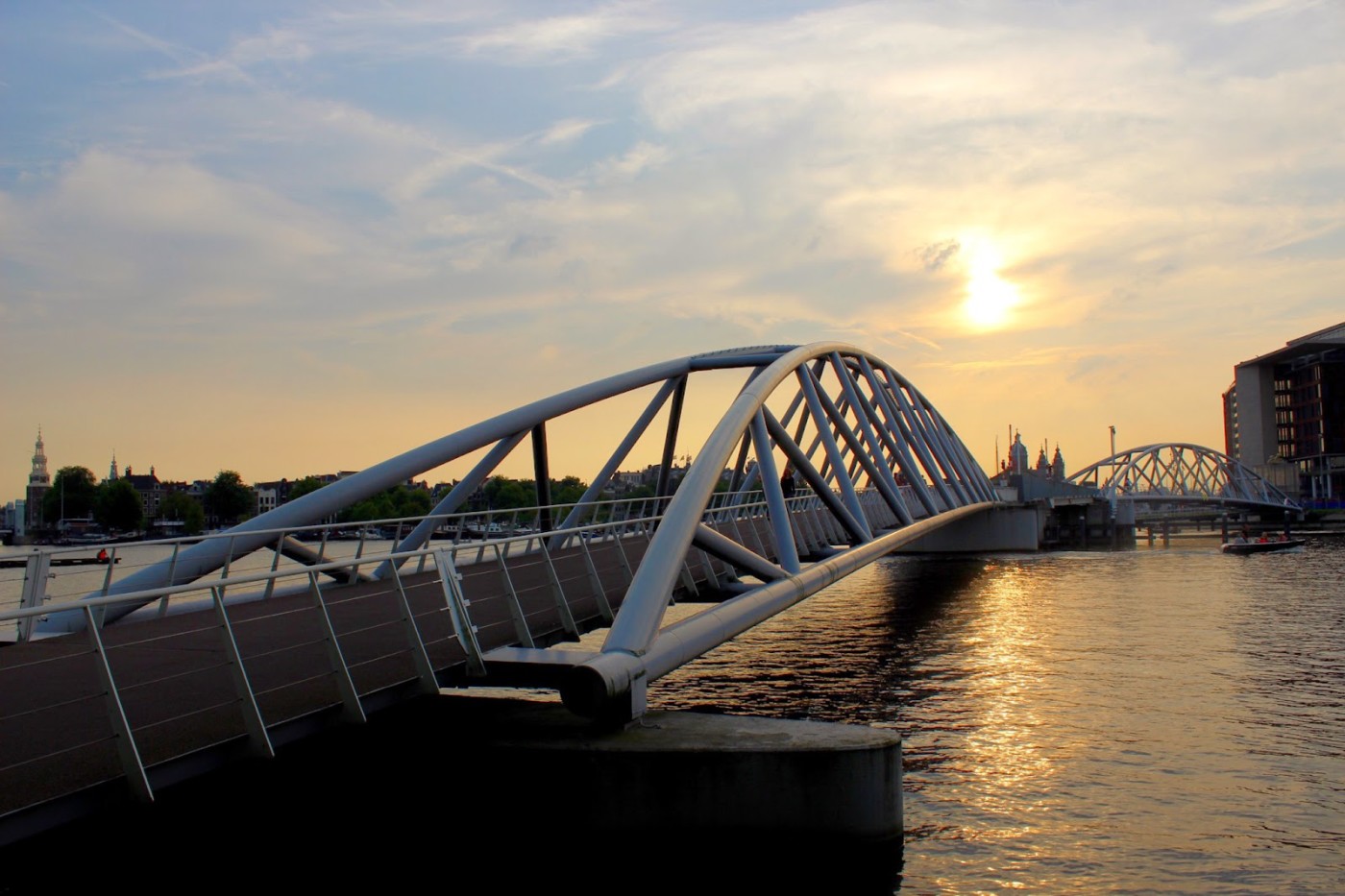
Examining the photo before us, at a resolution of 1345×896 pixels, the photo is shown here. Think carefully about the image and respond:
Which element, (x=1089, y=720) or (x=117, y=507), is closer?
(x=1089, y=720)

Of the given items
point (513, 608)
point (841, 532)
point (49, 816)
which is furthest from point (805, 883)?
point (841, 532)

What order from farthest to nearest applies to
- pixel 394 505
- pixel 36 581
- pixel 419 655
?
pixel 394 505 → pixel 36 581 → pixel 419 655

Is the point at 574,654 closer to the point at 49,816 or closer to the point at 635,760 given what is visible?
the point at 635,760

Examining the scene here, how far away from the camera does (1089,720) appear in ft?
66.8

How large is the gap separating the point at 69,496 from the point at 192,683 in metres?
150

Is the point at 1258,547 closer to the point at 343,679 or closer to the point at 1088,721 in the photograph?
the point at 1088,721

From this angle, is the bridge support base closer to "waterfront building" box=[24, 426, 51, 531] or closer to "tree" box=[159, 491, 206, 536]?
"tree" box=[159, 491, 206, 536]

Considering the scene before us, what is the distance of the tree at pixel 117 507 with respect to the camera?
417ft

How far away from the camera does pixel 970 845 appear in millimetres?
13227

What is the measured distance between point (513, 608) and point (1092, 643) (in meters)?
23.6

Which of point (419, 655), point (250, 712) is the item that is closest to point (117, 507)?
point (419, 655)

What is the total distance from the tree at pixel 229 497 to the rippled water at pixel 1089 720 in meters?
106

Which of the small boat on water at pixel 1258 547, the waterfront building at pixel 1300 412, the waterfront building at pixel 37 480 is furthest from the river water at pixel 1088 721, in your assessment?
the waterfront building at pixel 37 480

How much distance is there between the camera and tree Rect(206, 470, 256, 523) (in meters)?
134
